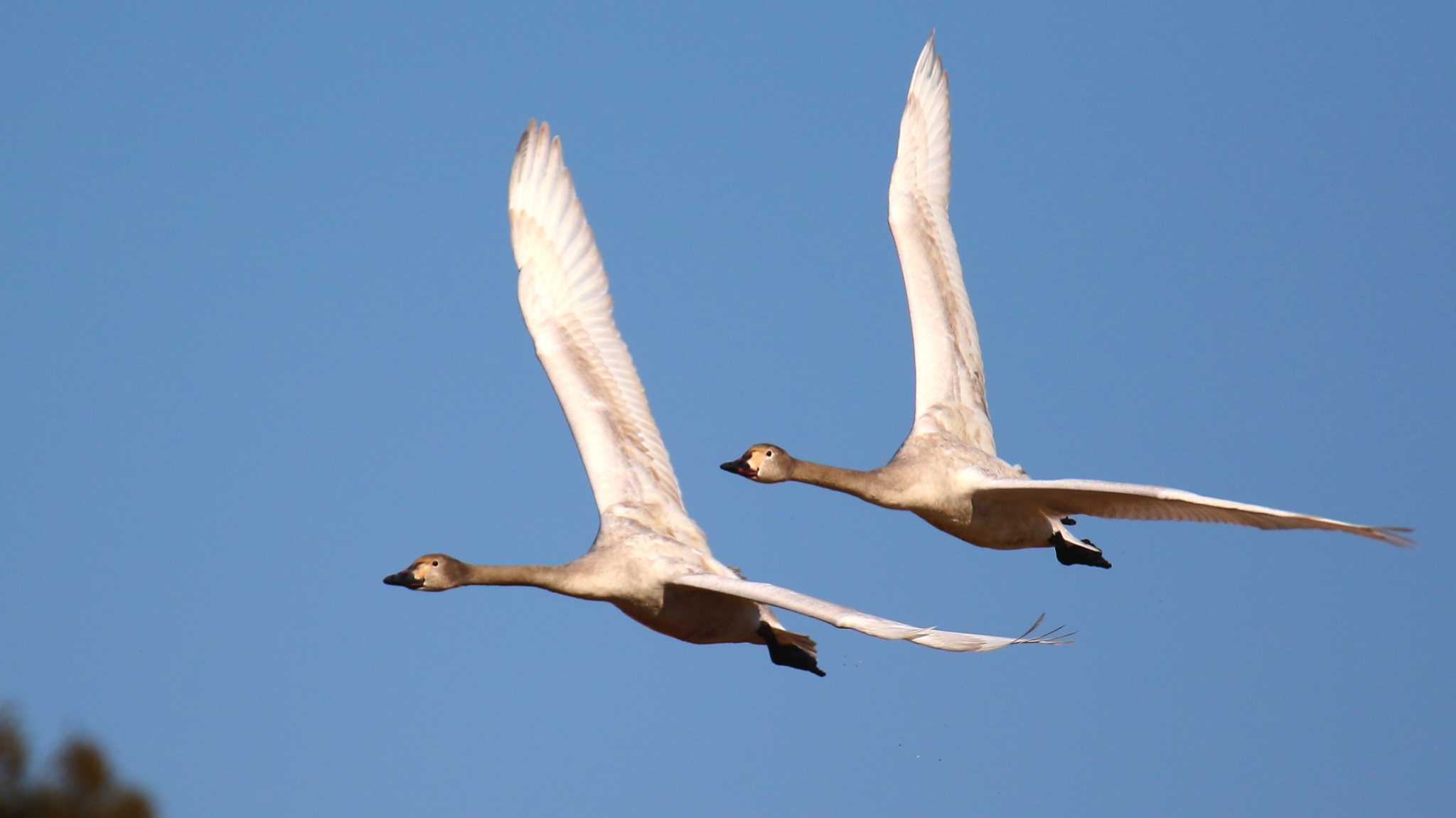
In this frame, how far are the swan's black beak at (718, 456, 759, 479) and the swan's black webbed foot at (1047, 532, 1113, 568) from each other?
11.0 ft

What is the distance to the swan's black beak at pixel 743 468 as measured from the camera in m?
27.0

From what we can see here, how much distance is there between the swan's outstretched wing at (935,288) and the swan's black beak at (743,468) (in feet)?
6.96

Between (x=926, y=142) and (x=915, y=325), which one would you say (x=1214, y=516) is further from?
(x=926, y=142)

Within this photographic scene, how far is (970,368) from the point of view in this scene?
1146 inches

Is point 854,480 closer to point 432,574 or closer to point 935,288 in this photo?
point 935,288

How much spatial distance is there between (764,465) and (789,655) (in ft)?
7.79

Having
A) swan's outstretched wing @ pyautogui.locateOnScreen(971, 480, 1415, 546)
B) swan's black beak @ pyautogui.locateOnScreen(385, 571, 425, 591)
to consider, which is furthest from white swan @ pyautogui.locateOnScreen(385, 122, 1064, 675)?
swan's outstretched wing @ pyautogui.locateOnScreen(971, 480, 1415, 546)

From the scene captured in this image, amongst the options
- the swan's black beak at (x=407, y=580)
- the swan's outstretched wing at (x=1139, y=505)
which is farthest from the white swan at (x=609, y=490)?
the swan's outstretched wing at (x=1139, y=505)

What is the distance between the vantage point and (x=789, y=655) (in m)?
25.7

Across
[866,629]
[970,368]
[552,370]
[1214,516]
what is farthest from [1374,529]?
[552,370]

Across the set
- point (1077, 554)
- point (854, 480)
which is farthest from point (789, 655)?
point (1077, 554)

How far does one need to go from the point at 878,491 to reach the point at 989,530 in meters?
1.28

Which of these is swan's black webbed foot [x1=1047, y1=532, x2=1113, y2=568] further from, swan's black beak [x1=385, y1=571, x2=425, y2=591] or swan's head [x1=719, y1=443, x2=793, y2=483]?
swan's black beak [x1=385, y1=571, x2=425, y2=591]

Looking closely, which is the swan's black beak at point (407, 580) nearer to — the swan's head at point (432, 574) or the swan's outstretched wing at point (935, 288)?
the swan's head at point (432, 574)
